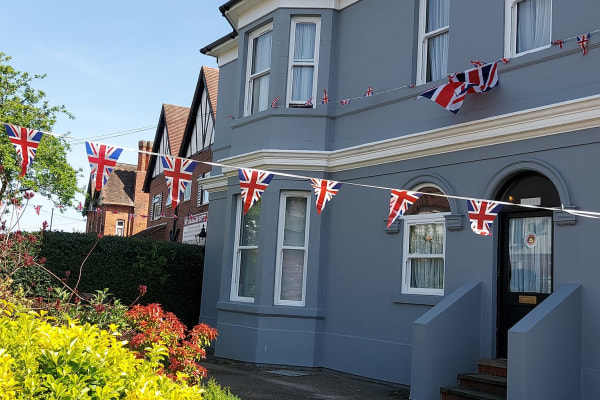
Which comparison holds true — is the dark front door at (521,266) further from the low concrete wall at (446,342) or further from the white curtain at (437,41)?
the white curtain at (437,41)

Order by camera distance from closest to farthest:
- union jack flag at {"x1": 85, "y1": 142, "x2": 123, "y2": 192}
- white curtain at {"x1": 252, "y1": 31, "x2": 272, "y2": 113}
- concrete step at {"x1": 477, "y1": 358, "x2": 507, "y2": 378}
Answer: union jack flag at {"x1": 85, "y1": 142, "x2": 123, "y2": 192} < concrete step at {"x1": 477, "y1": 358, "x2": 507, "y2": 378} < white curtain at {"x1": 252, "y1": 31, "x2": 272, "y2": 113}

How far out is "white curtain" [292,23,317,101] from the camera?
1313 cm

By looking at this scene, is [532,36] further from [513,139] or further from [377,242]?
[377,242]

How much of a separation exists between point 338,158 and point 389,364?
12.3 ft

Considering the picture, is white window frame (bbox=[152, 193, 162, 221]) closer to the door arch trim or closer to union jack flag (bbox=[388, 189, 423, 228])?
union jack flag (bbox=[388, 189, 423, 228])

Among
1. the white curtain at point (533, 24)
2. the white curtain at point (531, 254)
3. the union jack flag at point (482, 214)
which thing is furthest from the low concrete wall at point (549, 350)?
the white curtain at point (533, 24)

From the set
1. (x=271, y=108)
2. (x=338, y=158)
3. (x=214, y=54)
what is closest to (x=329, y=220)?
(x=338, y=158)

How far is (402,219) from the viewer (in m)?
11.1

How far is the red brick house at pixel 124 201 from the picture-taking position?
45.2 meters

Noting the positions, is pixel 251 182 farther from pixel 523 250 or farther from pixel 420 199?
pixel 523 250

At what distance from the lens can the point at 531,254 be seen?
9.33 meters

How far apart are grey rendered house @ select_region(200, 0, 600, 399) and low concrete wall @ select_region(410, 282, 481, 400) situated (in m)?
0.03

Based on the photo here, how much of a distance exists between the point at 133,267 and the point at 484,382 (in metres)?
9.82

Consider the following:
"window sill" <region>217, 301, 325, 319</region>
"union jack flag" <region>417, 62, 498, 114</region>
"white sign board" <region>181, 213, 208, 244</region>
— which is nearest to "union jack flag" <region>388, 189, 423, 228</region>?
"union jack flag" <region>417, 62, 498, 114</region>
